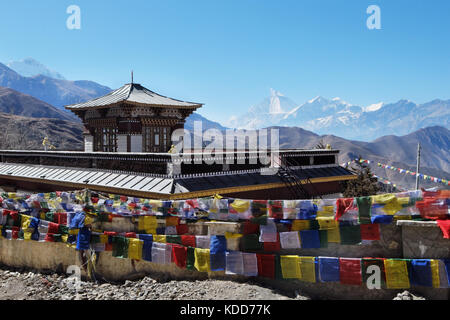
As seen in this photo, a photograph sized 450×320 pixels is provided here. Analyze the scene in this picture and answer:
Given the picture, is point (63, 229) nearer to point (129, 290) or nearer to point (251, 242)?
point (129, 290)

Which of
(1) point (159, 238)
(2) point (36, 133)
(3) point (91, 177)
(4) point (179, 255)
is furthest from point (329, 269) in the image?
(2) point (36, 133)

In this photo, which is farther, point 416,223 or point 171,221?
point 171,221

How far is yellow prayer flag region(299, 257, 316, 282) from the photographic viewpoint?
9375 mm

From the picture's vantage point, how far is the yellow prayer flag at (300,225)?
9.77 meters

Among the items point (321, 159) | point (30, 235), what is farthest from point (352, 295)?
point (321, 159)

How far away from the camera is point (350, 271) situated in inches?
358

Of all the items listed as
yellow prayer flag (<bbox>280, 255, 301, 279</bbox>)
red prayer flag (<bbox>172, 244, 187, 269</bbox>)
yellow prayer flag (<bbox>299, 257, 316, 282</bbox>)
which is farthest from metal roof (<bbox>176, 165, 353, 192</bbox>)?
yellow prayer flag (<bbox>299, 257, 316, 282</bbox>)

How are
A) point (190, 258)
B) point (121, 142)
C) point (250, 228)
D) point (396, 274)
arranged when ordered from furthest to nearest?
point (121, 142)
point (190, 258)
point (250, 228)
point (396, 274)

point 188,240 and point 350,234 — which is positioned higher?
point 350,234

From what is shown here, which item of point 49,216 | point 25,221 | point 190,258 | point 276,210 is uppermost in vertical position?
point 276,210

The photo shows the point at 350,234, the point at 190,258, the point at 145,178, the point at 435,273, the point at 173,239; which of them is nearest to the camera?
the point at 435,273

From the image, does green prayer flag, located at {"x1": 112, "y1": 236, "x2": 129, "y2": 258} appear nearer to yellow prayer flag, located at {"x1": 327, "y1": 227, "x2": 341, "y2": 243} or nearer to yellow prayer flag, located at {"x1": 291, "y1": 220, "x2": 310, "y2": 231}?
yellow prayer flag, located at {"x1": 291, "y1": 220, "x2": 310, "y2": 231}

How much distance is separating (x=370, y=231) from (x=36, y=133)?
16273 centimetres
